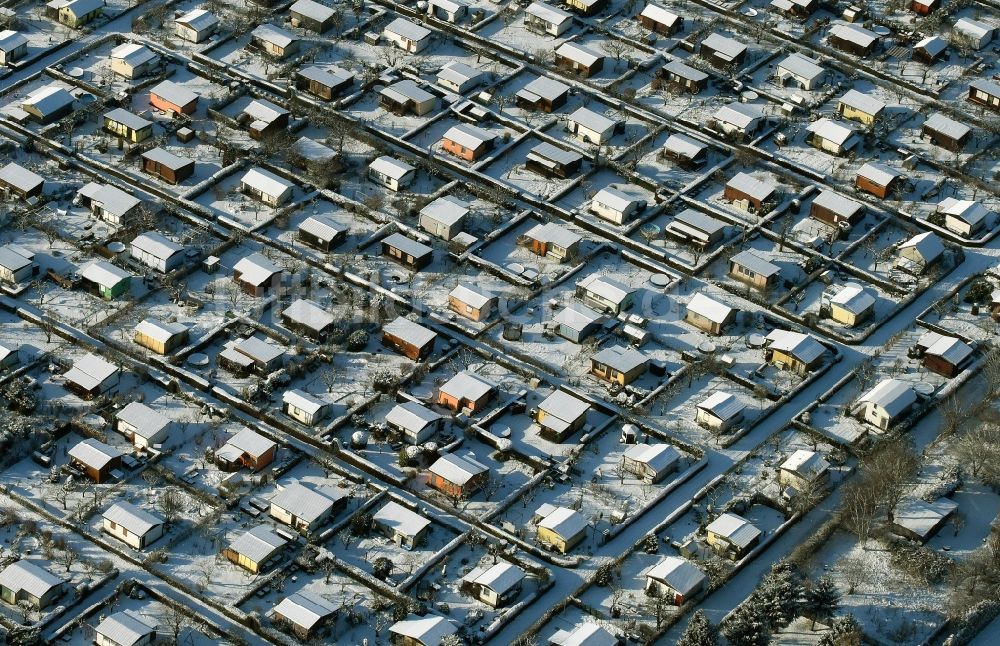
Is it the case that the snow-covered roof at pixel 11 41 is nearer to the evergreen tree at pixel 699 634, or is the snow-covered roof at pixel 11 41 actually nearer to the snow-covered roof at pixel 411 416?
the snow-covered roof at pixel 411 416

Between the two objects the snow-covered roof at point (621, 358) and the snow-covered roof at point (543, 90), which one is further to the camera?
the snow-covered roof at point (543, 90)

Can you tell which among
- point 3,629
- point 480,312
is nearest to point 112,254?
point 480,312

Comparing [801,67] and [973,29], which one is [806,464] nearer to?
[801,67]

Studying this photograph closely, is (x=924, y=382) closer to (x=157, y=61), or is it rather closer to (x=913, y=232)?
(x=913, y=232)

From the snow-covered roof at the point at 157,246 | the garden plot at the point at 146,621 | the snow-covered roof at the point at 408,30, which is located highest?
the snow-covered roof at the point at 408,30

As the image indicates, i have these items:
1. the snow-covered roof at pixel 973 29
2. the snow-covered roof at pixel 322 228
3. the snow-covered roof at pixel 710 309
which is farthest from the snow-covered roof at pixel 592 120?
the snow-covered roof at pixel 973 29

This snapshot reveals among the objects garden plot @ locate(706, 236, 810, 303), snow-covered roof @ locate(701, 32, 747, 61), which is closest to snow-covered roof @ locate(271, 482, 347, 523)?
garden plot @ locate(706, 236, 810, 303)

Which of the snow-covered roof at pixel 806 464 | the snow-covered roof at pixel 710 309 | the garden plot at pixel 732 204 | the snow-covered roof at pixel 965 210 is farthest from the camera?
the garden plot at pixel 732 204
